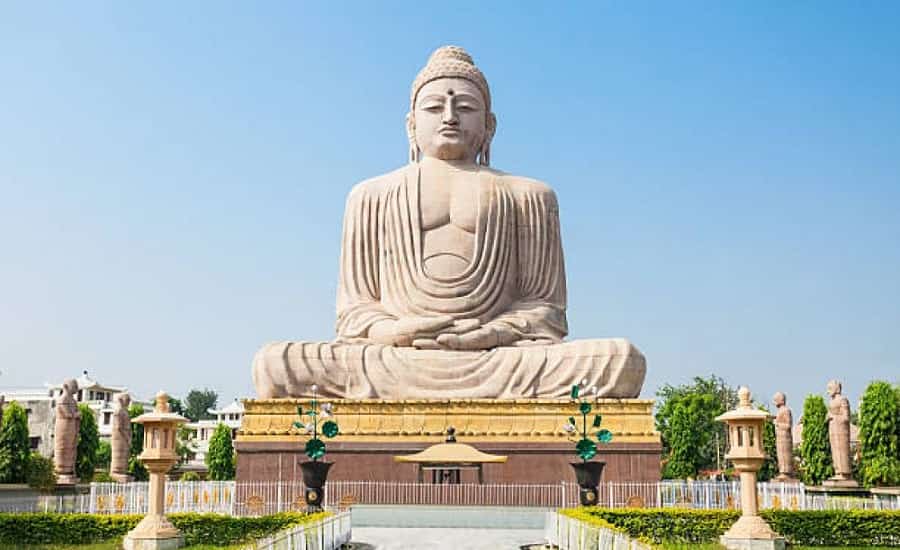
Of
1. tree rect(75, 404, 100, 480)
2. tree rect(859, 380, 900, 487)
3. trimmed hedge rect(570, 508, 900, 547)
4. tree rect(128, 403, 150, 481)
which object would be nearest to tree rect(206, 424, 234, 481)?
tree rect(128, 403, 150, 481)

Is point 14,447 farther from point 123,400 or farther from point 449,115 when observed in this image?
point 449,115

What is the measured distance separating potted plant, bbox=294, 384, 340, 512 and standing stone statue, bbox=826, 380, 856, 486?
1122 centimetres

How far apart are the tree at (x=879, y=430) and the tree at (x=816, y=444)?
9.94 feet

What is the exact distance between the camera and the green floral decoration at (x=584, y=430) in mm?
13703

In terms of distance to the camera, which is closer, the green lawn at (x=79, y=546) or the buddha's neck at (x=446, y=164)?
the green lawn at (x=79, y=546)

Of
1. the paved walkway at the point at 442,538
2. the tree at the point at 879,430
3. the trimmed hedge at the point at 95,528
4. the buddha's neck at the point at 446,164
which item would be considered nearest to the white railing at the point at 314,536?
the paved walkway at the point at 442,538

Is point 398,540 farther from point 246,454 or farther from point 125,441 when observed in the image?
point 125,441

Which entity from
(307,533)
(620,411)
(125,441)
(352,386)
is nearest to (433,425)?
(352,386)

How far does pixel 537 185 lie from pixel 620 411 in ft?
18.7

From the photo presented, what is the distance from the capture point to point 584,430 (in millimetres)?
13844

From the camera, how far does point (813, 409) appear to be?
26078 mm

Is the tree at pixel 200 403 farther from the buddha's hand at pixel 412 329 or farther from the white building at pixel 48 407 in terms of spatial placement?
the buddha's hand at pixel 412 329

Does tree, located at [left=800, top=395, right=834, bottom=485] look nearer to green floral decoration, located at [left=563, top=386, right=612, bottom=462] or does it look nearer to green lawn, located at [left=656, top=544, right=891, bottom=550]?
green floral decoration, located at [left=563, top=386, right=612, bottom=462]

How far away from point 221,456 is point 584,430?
74.7 ft
